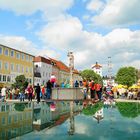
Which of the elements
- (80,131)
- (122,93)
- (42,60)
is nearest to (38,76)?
(42,60)

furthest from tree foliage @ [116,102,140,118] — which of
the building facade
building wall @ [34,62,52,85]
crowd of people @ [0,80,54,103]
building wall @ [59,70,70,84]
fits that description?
building wall @ [59,70,70,84]

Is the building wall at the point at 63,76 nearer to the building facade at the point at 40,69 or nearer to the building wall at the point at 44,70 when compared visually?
the building wall at the point at 44,70

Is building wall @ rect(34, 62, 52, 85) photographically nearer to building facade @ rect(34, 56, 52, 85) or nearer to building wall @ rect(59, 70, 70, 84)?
building facade @ rect(34, 56, 52, 85)

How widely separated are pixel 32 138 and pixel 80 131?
4.77ft

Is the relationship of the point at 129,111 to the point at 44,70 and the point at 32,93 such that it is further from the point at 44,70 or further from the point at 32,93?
the point at 44,70

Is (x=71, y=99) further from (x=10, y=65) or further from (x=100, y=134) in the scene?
(x=10, y=65)

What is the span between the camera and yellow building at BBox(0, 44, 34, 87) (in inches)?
3561

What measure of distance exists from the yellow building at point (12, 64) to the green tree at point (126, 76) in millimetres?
39308

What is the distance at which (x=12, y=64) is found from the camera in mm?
96625

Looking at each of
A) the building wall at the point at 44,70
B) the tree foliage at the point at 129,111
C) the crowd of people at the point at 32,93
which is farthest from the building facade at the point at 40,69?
the tree foliage at the point at 129,111

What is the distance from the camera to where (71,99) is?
3053 centimetres

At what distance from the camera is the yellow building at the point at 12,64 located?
90444 mm

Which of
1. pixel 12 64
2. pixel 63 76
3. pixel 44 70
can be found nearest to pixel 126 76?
pixel 44 70

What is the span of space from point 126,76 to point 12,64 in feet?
170
